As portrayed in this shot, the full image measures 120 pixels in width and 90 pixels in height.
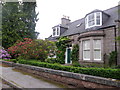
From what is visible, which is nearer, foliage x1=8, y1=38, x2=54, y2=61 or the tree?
foliage x1=8, y1=38, x2=54, y2=61

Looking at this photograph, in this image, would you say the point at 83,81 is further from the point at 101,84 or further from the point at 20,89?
the point at 20,89

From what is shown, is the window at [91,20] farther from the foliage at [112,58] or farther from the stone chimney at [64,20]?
the stone chimney at [64,20]

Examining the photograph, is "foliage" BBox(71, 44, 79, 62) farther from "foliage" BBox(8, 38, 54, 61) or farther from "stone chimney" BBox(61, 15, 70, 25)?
"stone chimney" BBox(61, 15, 70, 25)

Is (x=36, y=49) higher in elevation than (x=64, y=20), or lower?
lower

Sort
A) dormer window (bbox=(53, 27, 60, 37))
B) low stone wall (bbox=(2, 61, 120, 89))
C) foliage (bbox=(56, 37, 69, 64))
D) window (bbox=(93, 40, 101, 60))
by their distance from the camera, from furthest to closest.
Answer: dormer window (bbox=(53, 27, 60, 37))
foliage (bbox=(56, 37, 69, 64))
window (bbox=(93, 40, 101, 60))
low stone wall (bbox=(2, 61, 120, 89))

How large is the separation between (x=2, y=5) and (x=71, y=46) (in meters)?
17.5

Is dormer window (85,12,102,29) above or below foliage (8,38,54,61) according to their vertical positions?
above

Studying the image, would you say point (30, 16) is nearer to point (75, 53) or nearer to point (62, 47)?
point (62, 47)

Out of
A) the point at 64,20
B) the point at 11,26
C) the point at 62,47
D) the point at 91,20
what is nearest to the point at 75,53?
the point at 62,47

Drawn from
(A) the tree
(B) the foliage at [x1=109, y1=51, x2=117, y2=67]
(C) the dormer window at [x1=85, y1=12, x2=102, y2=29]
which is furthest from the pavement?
(A) the tree

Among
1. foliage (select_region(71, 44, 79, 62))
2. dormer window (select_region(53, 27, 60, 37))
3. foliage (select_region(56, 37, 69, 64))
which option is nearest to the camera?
foliage (select_region(71, 44, 79, 62))

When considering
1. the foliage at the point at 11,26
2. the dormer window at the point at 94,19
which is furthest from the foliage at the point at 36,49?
the foliage at the point at 11,26

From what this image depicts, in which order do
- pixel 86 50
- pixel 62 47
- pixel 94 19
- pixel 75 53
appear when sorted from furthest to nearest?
pixel 62 47 → pixel 75 53 → pixel 94 19 → pixel 86 50

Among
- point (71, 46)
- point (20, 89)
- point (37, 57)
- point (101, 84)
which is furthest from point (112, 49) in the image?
point (20, 89)
